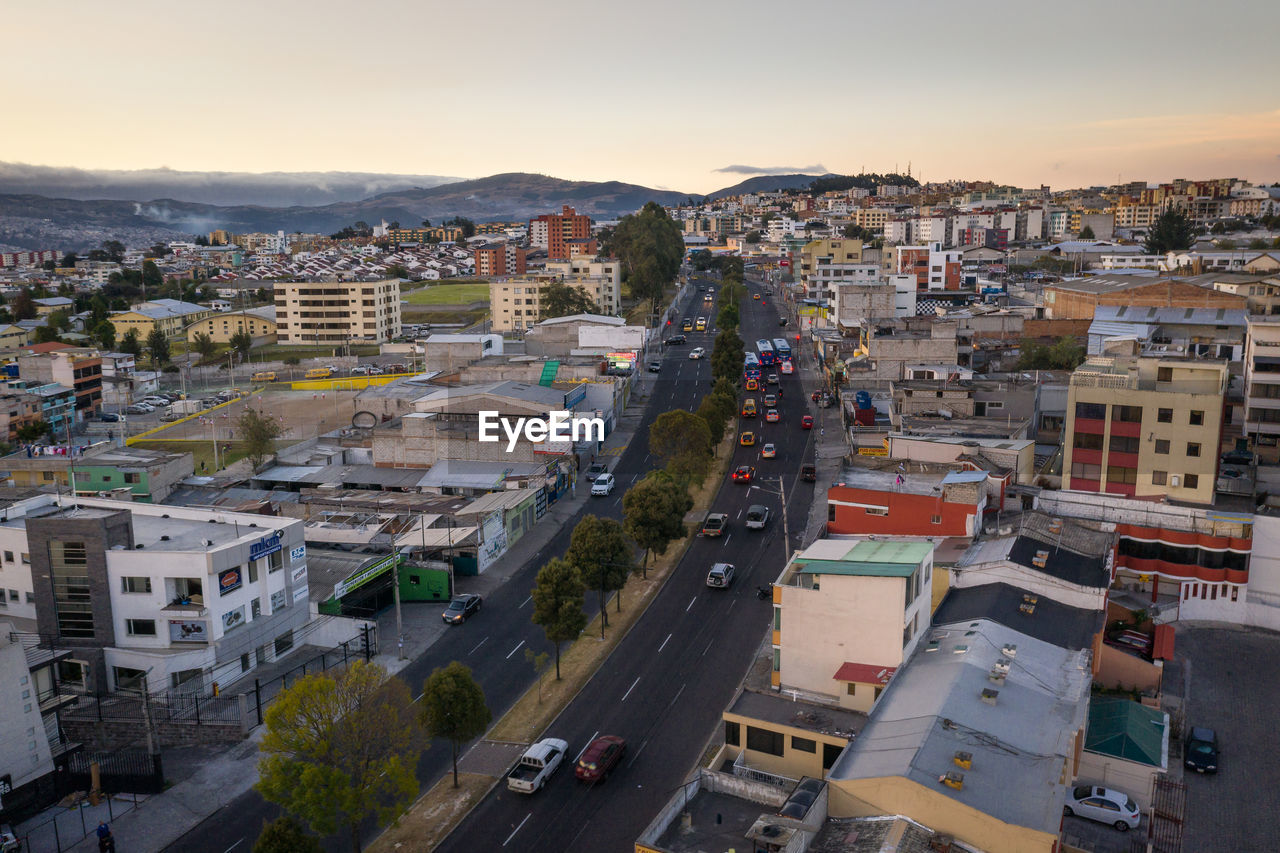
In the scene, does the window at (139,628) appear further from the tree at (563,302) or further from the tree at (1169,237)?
the tree at (1169,237)

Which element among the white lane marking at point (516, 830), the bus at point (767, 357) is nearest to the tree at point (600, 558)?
the white lane marking at point (516, 830)

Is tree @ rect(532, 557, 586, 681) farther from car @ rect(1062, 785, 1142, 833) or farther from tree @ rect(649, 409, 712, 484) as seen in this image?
tree @ rect(649, 409, 712, 484)

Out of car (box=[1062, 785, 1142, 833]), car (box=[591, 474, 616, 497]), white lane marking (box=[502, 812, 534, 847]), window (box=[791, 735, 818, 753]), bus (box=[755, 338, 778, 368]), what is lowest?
white lane marking (box=[502, 812, 534, 847])

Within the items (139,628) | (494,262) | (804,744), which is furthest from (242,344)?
(494,262)

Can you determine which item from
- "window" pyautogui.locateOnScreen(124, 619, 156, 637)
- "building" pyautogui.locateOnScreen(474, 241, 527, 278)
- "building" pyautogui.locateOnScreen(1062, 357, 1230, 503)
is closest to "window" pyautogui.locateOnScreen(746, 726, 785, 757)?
"window" pyautogui.locateOnScreen(124, 619, 156, 637)

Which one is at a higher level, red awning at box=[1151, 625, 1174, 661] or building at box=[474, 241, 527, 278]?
building at box=[474, 241, 527, 278]

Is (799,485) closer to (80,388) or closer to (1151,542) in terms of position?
(1151,542)

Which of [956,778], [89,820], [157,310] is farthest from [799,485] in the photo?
[157,310]
